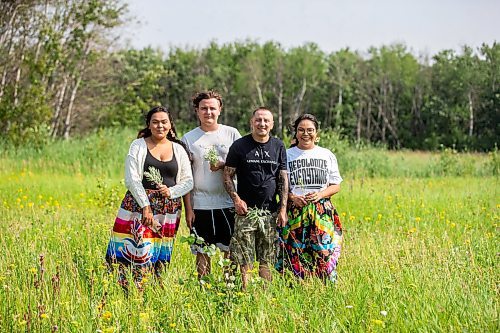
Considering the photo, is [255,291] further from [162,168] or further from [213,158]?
[162,168]

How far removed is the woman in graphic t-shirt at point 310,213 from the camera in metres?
5.29

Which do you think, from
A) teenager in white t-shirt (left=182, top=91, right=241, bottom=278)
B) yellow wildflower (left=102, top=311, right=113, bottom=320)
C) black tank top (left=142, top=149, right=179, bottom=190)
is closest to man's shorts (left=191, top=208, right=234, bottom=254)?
teenager in white t-shirt (left=182, top=91, right=241, bottom=278)

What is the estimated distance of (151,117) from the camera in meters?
5.24

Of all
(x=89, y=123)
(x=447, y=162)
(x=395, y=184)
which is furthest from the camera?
(x=89, y=123)

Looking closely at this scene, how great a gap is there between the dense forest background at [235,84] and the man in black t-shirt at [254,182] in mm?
14248

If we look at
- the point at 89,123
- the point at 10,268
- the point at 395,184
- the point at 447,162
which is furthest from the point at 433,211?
the point at 89,123

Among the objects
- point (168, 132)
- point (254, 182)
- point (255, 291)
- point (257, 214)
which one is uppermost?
point (168, 132)

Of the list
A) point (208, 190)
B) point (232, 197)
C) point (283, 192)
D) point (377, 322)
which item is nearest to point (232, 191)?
point (232, 197)

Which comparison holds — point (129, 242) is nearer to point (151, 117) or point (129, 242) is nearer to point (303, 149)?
point (151, 117)

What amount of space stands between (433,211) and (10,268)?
19.0ft

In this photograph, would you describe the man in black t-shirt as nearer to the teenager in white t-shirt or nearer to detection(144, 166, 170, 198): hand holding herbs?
the teenager in white t-shirt

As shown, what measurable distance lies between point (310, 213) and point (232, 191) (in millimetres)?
709

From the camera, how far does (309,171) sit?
5.29 meters

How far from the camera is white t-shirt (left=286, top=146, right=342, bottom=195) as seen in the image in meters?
5.29
